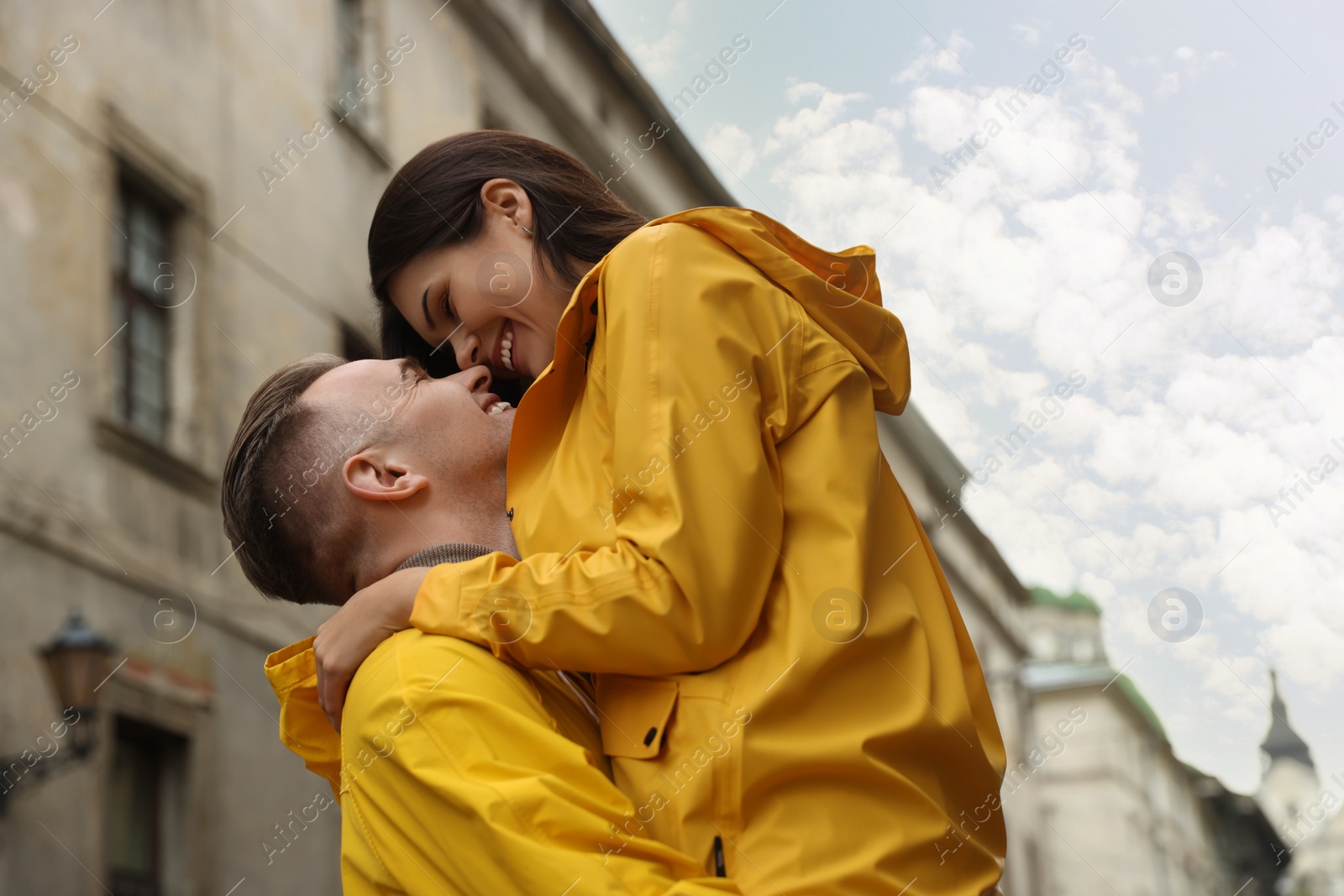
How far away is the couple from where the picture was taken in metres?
1.67

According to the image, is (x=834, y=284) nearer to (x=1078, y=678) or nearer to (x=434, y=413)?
(x=434, y=413)

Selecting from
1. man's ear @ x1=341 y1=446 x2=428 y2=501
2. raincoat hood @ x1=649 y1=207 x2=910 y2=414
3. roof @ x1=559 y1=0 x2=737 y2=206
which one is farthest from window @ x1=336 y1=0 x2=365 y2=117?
raincoat hood @ x1=649 y1=207 x2=910 y2=414

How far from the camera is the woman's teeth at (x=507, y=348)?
8.18 feet

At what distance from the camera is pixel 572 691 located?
6.57 feet

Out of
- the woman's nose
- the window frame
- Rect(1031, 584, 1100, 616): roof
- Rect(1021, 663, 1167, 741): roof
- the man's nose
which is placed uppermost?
the window frame

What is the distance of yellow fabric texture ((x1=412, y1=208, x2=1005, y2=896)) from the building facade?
4213 mm

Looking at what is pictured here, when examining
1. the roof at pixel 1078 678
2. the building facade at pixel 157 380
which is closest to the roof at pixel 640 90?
the building facade at pixel 157 380

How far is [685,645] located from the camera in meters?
1.71

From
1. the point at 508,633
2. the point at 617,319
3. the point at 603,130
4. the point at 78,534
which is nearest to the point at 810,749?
the point at 508,633

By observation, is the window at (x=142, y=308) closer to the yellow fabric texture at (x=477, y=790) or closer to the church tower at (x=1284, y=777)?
the yellow fabric texture at (x=477, y=790)

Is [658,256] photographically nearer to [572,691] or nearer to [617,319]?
[617,319]

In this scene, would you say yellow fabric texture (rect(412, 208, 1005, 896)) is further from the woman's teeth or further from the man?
the woman's teeth

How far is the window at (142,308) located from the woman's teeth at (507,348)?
4400mm

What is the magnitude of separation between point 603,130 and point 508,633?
36.1ft
